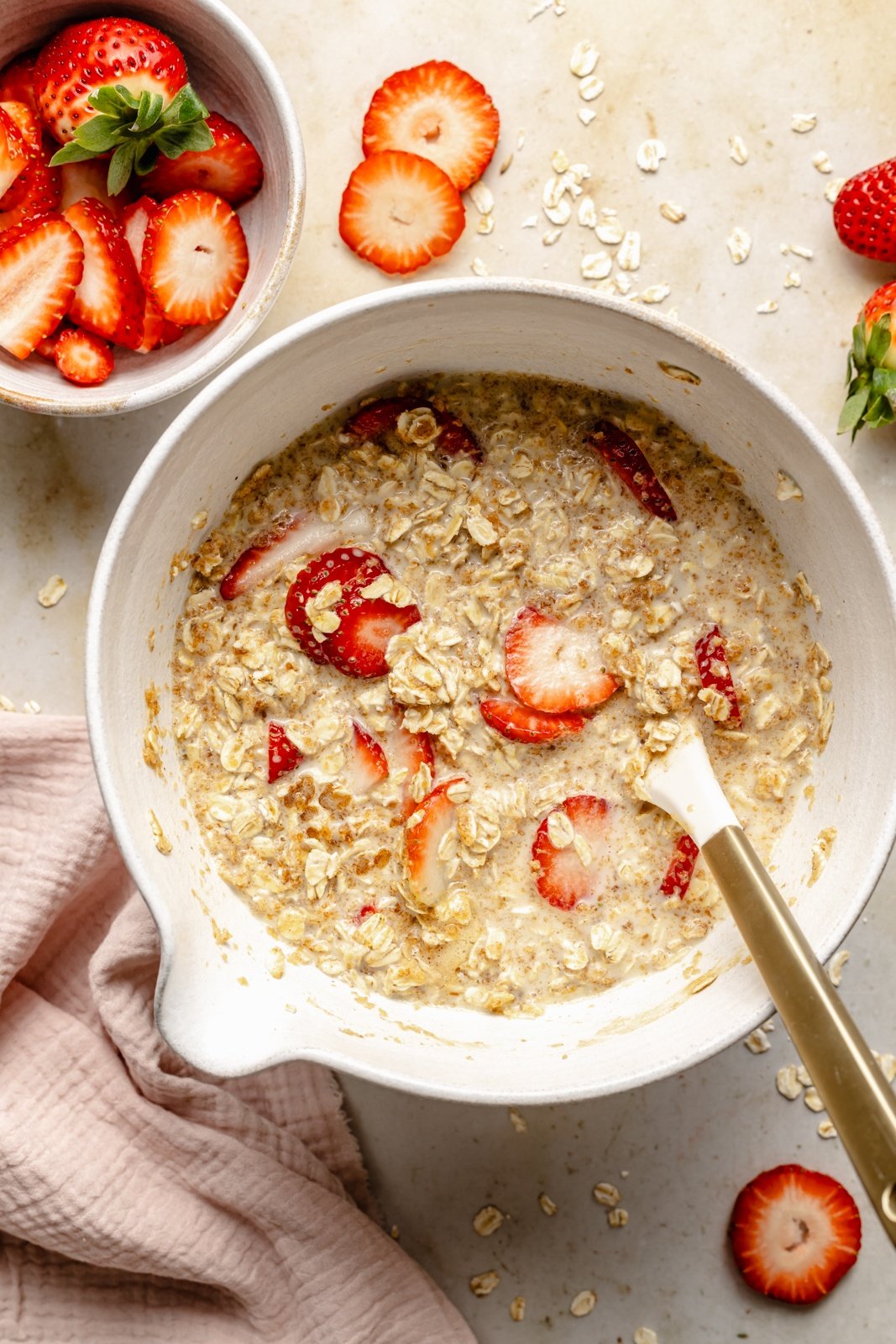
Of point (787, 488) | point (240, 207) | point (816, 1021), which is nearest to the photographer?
point (816, 1021)

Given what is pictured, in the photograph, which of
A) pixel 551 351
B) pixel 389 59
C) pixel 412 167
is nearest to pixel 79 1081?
pixel 551 351

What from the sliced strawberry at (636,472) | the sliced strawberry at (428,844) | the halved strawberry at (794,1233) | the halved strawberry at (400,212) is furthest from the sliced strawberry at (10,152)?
the halved strawberry at (794,1233)

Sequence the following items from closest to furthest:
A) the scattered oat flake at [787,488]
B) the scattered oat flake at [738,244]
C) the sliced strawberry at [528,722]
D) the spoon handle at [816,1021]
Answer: the spoon handle at [816,1021], the scattered oat flake at [787,488], the sliced strawberry at [528,722], the scattered oat flake at [738,244]

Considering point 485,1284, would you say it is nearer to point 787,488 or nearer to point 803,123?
point 787,488

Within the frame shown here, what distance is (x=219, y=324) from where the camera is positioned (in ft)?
4.50

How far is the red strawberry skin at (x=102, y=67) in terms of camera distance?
132cm

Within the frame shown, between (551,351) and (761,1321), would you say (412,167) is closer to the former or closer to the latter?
(551,351)

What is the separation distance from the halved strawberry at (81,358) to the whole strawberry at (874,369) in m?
0.82

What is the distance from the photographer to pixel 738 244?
1418 mm

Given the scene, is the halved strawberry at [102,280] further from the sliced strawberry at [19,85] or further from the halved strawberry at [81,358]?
the sliced strawberry at [19,85]

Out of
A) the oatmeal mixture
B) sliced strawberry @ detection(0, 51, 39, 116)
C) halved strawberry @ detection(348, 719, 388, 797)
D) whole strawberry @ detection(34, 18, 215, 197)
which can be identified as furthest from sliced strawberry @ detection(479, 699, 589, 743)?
sliced strawberry @ detection(0, 51, 39, 116)

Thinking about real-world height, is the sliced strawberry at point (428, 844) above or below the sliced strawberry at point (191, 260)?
below

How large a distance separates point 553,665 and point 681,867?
0.82 feet

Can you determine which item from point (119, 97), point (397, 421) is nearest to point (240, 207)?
point (119, 97)
